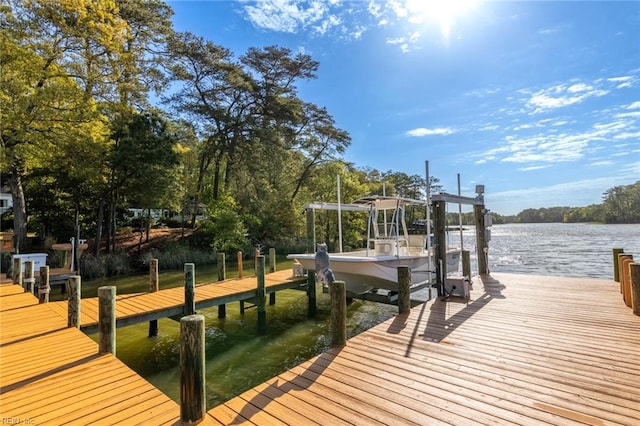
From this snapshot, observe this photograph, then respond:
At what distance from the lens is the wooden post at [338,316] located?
176 inches

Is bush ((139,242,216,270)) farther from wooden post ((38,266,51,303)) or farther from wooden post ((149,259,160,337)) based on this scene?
wooden post ((38,266,51,303))

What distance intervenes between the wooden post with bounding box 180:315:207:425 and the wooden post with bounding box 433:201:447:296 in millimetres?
5689

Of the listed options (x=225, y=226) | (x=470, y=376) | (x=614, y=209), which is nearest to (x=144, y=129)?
(x=225, y=226)

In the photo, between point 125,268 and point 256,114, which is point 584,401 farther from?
point 256,114

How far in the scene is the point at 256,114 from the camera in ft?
79.0

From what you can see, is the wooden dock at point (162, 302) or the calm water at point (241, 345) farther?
the wooden dock at point (162, 302)

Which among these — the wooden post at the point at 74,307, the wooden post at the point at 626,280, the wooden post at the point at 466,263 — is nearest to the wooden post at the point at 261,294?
Result: the wooden post at the point at 74,307

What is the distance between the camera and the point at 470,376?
11.5 feet

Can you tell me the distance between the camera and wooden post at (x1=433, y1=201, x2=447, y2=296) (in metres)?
7.31

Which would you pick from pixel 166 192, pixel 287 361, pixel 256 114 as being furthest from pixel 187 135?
pixel 287 361

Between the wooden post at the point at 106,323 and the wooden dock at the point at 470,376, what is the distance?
252cm

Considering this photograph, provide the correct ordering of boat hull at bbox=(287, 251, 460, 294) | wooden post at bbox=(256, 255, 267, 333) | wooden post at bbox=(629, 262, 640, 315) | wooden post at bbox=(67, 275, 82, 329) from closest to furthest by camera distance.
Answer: wooden post at bbox=(629, 262, 640, 315), wooden post at bbox=(67, 275, 82, 329), boat hull at bbox=(287, 251, 460, 294), wooden post at bbox=(256, 255, 267, 333)

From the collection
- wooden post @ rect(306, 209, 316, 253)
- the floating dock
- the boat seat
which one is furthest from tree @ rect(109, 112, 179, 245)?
the boat seat

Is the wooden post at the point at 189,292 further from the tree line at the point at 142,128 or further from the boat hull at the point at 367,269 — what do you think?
the tree line at the point at 142,128
